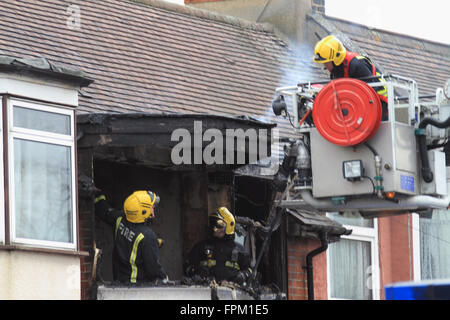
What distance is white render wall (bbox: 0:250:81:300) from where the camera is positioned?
39.7 ft

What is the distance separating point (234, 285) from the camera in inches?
561

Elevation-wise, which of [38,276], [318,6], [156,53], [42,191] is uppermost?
[318,6]

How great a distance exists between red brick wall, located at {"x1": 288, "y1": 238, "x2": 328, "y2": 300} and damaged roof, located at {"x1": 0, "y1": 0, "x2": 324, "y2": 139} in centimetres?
152

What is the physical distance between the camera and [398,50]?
2170 cm

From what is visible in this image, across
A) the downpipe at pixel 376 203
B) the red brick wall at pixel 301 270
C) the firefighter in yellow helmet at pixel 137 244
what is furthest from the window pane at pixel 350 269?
the firefighter in yellow helmet at pixel 137 244

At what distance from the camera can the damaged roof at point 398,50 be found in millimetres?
20344

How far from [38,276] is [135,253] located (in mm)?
1424

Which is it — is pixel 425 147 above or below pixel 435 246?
above

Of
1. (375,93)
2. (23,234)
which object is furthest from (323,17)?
(23,234)

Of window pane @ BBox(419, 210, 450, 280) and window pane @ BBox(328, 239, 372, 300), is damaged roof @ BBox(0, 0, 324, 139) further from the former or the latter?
window pane @ BBox(419, 210, 450, 280)

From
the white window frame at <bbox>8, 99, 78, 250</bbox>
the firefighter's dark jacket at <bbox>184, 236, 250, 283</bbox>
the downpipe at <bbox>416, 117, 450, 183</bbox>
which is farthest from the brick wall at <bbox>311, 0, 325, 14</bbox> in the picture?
the white window frame at <bbox>8, 99, 78, 250</bbox>

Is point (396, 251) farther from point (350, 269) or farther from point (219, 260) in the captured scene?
point (219, 260)

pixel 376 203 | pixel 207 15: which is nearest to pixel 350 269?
pixel 207 15
